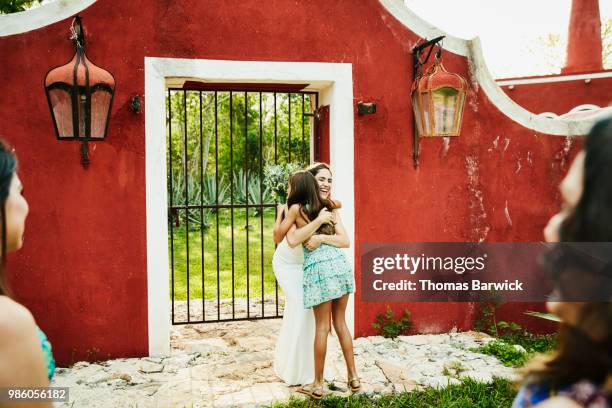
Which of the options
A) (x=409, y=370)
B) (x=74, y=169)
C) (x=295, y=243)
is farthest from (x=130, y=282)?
(x=409, y=370)

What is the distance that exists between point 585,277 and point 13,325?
1.29 meters

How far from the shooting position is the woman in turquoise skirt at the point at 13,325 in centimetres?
126

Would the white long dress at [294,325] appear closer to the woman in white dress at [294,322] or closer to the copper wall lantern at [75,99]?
the woman in white dress at [294,322]

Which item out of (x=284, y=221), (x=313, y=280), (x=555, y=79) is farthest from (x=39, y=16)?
(x=555, y=79)

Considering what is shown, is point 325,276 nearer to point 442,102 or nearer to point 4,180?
point 442,102

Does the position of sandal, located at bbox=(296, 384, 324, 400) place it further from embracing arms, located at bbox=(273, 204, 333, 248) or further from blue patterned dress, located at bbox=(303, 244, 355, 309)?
embracing arms, located at bbox=(273, 204, 333, 248)

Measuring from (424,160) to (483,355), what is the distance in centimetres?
214

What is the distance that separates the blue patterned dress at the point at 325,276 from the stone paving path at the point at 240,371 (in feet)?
2.85

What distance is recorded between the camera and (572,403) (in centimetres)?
100

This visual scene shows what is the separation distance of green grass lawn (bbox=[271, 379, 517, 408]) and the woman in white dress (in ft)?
1.32

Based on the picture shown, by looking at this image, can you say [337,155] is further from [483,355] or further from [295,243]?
[483,355]

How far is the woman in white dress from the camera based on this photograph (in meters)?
4.59

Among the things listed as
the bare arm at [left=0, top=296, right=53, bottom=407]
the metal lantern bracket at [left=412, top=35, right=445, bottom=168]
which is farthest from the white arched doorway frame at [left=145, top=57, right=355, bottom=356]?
the bare arm at [left=0, top=296, right=53, bottom=407]

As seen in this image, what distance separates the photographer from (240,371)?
16.3ft
